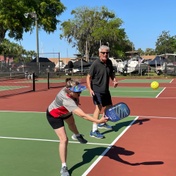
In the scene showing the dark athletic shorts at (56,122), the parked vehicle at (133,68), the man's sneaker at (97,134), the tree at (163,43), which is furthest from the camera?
the tree at (163,43)

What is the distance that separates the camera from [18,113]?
10.6m

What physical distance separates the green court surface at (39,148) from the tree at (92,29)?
173ft

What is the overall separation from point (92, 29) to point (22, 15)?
→ 84.1ft

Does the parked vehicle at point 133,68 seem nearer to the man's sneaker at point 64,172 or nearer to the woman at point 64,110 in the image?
the woman at point 64,110

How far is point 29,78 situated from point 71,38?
3641cm

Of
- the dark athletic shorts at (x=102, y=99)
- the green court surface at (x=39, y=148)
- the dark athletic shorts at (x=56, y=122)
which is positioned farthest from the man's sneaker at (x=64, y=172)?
the dark athletic shorts at (x=102, y=99)

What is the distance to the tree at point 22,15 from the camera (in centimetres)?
3684

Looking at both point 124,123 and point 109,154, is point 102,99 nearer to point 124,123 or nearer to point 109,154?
point 124,123

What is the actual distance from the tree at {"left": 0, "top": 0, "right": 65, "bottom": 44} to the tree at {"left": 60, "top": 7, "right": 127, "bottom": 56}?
18.2m

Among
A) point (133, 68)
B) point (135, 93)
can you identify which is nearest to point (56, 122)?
point (135, 93)

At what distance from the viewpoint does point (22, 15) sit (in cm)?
3806

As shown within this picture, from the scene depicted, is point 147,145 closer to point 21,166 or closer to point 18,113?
point 21,166

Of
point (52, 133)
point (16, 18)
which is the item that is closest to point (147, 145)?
point (52, 133)

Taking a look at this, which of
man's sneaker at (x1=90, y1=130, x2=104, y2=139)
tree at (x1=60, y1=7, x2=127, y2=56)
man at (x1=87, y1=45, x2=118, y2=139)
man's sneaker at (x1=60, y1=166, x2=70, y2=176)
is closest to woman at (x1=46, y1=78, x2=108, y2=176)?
man's sneaker at (x1=60, y1=166, x2=70, y2=176)
